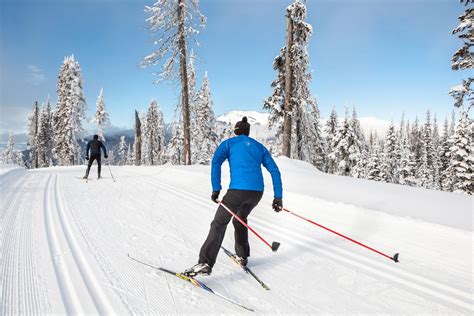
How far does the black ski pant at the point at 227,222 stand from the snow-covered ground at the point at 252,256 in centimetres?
37

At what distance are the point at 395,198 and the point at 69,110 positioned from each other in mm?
39709

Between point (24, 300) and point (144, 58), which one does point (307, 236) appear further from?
point (144, 58)

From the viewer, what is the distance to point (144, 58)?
19.8m

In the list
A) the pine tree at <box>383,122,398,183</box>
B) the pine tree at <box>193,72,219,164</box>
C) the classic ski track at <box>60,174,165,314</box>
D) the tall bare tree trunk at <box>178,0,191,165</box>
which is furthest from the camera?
the pine tree at <box>383,122,398,183</box>

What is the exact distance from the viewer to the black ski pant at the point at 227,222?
13.2ft

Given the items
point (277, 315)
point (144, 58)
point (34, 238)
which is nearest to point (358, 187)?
point (277, 315)

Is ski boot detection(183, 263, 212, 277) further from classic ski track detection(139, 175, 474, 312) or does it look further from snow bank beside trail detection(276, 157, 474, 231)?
snow bank beside trail detection(276, 157, 474, 231)

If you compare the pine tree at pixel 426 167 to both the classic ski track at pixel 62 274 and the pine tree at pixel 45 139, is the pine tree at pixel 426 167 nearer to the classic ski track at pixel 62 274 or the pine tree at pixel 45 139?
the classic ski track at pixel 62 274

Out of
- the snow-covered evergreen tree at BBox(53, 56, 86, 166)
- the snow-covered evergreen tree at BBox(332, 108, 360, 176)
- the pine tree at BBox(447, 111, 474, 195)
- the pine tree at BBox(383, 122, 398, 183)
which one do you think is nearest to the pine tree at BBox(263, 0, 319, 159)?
the snow-covered evergreen tree at BBox(332, 108, 360, 176)

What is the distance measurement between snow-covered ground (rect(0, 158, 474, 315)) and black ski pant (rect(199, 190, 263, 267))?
1.20ft

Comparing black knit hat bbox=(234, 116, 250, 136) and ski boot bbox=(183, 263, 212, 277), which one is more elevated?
black knit hat bbox=(234, 116, 250, 136)

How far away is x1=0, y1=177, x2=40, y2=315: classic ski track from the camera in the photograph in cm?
317

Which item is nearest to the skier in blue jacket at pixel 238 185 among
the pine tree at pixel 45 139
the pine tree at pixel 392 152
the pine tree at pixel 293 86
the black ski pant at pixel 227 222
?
the black ski pant at pixel 227 222

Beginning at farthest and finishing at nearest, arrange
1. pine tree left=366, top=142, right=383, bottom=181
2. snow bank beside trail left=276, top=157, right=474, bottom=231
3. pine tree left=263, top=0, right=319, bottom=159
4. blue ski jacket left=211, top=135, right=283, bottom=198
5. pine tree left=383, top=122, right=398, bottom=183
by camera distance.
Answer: pine tree left=383, top=122, right=398, bottom=183 < pine tree left=366, top=142, right=383, bottom=181 < pine tree left=263, top=0, right=319, bottom=159 < snow bank beside trail left=276, top=157, right=474, bottom=231 < blue ski jacket left=211, top=135, right=283, bottom=198
